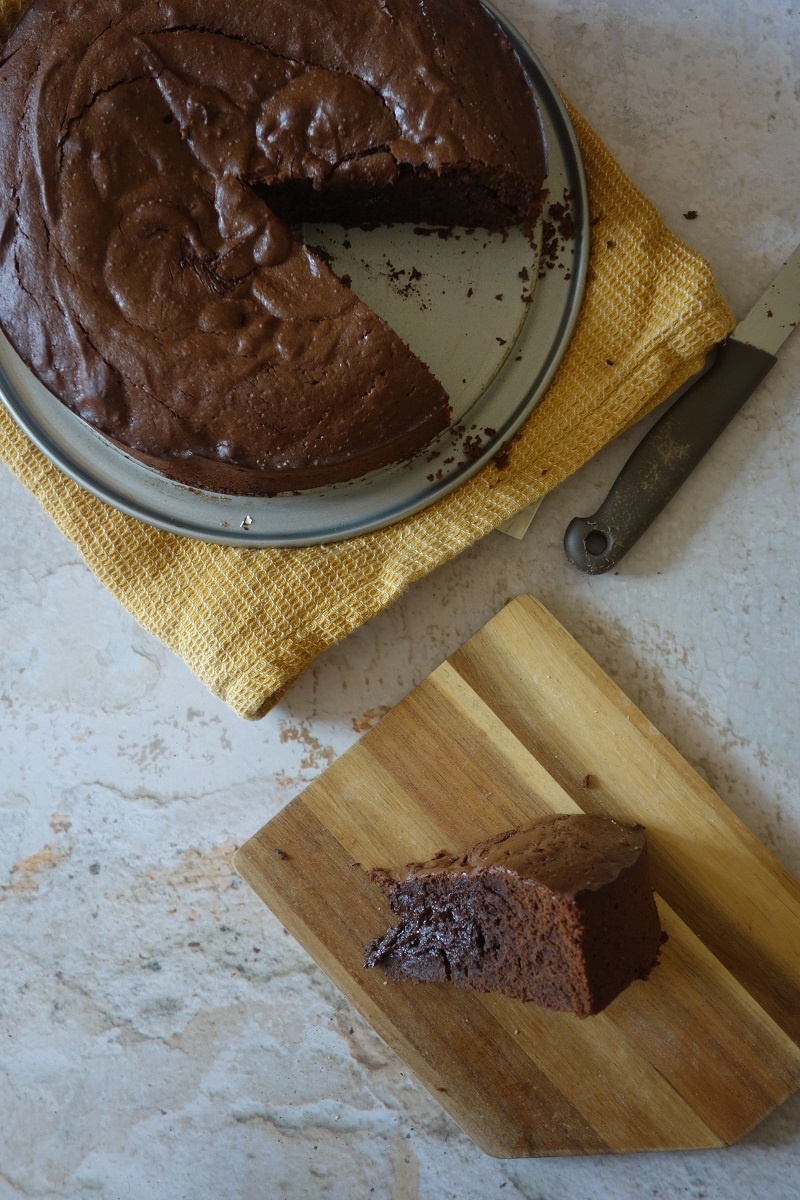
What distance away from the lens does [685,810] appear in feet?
8.23

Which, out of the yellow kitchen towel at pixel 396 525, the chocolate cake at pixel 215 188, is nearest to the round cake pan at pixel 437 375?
the yellow kitchen towel at pixel 396 525

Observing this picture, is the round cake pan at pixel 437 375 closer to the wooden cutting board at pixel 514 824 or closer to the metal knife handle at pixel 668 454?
the metal knife handle at pixel 668 454

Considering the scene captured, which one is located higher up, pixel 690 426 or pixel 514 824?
pixel 690 426

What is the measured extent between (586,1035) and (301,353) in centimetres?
201

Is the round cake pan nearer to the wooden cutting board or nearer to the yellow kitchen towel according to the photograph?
the yellow kitchen towel

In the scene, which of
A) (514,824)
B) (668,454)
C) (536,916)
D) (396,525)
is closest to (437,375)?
(396,525)

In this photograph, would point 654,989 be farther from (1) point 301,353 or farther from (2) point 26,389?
(2) point 26,389

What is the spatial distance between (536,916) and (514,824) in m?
0.38

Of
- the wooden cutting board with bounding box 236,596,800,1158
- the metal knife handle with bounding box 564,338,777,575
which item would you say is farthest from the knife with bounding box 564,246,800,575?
the wooden cutting board with bounding box 236,596,800,1158

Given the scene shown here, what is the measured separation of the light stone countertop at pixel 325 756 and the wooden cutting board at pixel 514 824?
0.59 feet

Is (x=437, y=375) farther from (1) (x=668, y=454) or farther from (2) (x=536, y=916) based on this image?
(2) (x=536, y=916)

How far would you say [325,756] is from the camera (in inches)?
108

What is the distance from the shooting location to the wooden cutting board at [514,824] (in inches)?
96.8

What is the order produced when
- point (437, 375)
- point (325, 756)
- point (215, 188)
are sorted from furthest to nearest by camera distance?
1. point (325, 756)
2. point (437, 375)
3. point (215, 188)
